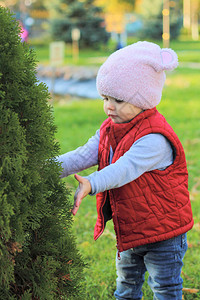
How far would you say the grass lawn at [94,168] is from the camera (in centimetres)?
281

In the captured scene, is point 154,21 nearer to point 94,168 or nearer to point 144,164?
point 94,168

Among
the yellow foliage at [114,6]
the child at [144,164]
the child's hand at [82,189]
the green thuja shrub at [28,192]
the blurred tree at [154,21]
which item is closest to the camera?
the green thuja shrub at [28,192]

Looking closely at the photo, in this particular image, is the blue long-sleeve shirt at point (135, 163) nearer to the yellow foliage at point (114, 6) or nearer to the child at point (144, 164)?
the child at point (144, 164)

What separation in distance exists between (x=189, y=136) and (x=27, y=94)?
525 centimetres

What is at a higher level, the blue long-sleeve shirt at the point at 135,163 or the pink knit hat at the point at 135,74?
the pink knit hat at the point at 135,74

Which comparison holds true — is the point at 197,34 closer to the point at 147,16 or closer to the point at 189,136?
the point at 147,16

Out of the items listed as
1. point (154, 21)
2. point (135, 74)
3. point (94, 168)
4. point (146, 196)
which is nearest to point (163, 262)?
point (146, 196)

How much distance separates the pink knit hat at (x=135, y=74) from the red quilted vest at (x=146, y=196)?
9 centimetres

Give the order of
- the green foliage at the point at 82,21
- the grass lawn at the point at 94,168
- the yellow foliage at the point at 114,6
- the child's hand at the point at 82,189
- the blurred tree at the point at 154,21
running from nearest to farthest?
the child's hand at the point at 82,189
the grass lawn at the point at 94,168
the green foliage at the point at 82,21
the blurred tree at the point at 154,21
the yellow foliage at the point at 114,6

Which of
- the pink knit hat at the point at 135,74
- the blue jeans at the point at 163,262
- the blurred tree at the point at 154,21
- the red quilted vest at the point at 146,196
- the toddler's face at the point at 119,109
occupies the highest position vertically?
the blurred tree at the point at 154,21

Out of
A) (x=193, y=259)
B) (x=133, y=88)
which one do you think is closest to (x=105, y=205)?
(x=133, y=88)

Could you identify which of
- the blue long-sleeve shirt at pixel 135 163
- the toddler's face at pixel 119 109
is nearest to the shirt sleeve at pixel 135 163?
the blue long-sleeve shirt at pixel 135 163

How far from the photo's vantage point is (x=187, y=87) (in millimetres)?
11758

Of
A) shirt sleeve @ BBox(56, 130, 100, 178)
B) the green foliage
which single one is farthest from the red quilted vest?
the green foliage
